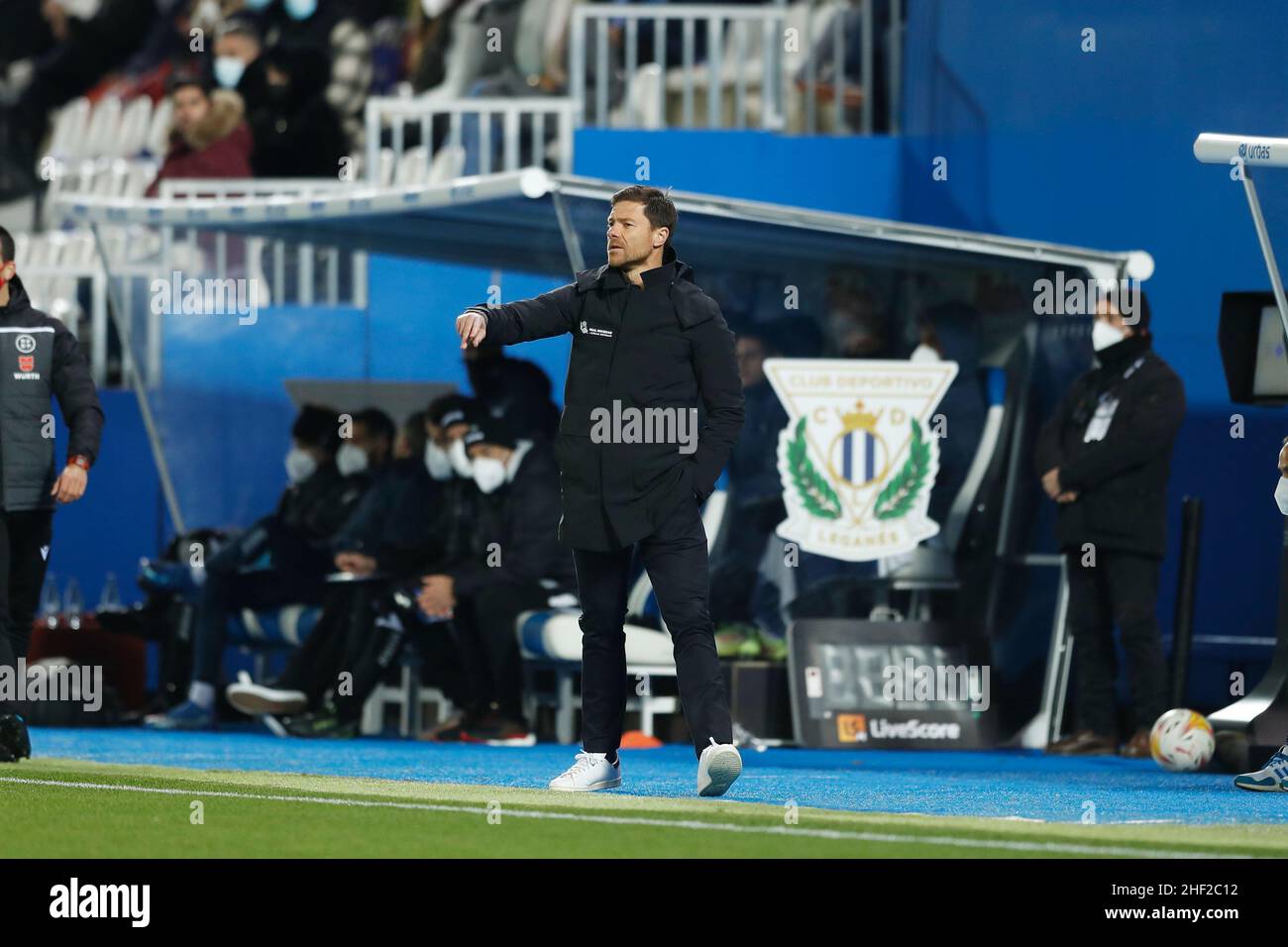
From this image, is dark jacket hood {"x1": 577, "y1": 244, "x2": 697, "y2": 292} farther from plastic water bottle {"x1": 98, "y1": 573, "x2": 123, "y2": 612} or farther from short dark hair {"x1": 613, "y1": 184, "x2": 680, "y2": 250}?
plastic water bottle {"x1": 98, "y1": 573, "x2": 123, "y2": 612}

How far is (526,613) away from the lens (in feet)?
42.4

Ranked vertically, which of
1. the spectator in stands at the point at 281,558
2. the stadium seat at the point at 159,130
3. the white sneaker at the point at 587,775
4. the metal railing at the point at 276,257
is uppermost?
the stadium seat at the point at 159,130

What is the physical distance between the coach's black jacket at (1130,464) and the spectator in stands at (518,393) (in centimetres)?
283

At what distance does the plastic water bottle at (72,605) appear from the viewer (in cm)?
1458

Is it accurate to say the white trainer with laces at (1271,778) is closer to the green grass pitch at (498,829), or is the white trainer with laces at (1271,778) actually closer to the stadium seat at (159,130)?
the green grass pitch at (498,829)

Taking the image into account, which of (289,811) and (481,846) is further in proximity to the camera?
(289,811)

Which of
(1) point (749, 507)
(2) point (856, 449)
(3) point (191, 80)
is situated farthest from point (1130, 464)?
(3) point (191, 80)

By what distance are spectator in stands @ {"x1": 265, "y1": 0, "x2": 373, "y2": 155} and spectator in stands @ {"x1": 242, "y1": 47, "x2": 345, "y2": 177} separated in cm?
21

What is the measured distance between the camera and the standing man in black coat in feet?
27.8

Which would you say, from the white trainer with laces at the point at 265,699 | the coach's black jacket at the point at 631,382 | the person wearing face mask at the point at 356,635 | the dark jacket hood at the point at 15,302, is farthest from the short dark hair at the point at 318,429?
the coach's black jacket at the point at 631,382
